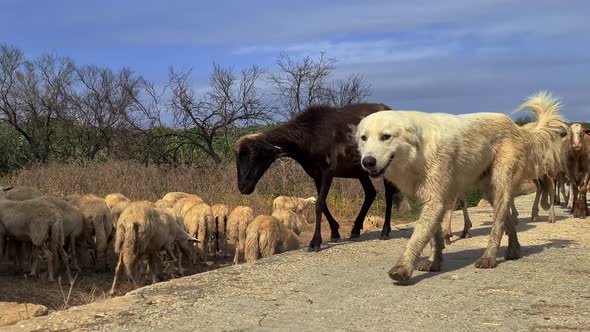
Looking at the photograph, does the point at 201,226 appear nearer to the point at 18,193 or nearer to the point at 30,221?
the point at 30,221

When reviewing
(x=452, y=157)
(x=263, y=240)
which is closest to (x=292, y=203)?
(x=263, y=240)

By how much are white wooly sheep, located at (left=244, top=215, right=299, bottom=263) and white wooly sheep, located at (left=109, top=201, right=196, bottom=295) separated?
55.9 inches

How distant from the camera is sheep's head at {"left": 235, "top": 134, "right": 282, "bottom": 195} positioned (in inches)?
404

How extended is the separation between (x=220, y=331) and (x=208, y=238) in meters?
7.50

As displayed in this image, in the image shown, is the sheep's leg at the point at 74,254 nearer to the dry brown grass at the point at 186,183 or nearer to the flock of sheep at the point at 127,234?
the flock of sheep at the point at 127,234

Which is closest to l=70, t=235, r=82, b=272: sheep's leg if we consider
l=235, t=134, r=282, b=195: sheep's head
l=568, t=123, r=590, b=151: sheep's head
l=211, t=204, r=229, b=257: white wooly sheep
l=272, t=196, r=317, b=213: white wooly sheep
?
l=211, t=204, r=229, b=257: white wooly sheep

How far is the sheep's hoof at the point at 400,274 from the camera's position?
703 cm

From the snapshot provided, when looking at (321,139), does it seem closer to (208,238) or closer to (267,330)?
(208,238)

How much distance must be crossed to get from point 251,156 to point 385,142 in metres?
3.76

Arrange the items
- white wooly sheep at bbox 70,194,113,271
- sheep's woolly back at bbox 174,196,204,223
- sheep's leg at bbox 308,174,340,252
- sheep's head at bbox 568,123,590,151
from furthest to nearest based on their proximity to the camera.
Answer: sheep's head at bbox 568,123,590,151
sheep's woolly back at bbox 174,196,204,223
white wooly sheep at bbox 70,194,113,271
sheep's leg at bbox 308,174,340,252

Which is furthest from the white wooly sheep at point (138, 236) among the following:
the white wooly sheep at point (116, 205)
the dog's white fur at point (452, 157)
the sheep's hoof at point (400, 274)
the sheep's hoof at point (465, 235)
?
the sheep's hoof at point (465, 235)

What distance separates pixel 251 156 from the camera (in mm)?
10258

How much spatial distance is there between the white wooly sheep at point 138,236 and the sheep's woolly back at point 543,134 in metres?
5.57

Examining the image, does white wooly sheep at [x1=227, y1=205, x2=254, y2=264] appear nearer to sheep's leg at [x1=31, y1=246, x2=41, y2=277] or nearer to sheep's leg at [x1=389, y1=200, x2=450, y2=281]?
sheep's leg at [x1=31, y1=246, x2=41, y2=277]
